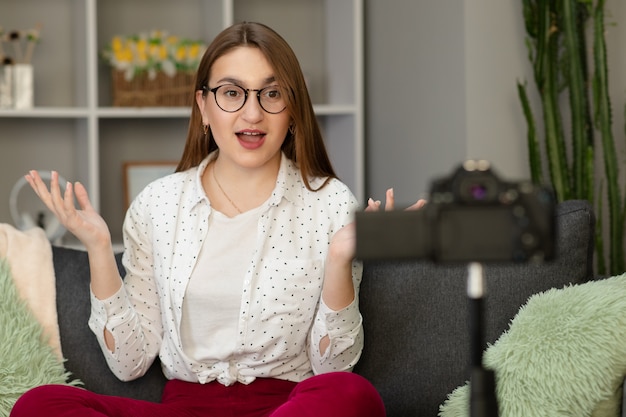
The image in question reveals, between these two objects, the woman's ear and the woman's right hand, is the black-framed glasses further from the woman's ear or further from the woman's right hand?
the woman's right hand

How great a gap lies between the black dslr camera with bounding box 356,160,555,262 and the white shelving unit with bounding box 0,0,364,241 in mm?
2500

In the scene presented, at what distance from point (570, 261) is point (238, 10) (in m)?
2.11

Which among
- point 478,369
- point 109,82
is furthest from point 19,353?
point 109,82

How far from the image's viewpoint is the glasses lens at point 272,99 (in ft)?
6.08

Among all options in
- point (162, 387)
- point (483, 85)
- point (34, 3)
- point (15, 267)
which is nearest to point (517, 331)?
point (162, 387)

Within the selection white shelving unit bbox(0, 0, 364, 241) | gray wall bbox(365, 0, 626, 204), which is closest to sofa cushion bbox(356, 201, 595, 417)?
gray wall bbox(365, 0, 626, 204)

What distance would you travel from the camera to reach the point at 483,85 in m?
2.85

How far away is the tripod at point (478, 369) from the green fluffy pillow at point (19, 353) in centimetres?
119

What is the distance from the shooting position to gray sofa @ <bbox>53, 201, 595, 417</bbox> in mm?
1938

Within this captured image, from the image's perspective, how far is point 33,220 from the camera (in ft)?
11.0

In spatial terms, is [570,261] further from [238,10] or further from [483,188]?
[238,10]

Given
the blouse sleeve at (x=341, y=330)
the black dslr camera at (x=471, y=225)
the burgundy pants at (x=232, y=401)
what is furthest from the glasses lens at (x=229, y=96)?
the black dslr camera at (x=471, y=225)

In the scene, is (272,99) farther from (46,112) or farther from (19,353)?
(46,112)

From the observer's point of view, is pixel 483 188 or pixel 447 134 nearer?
pixel 483 188
